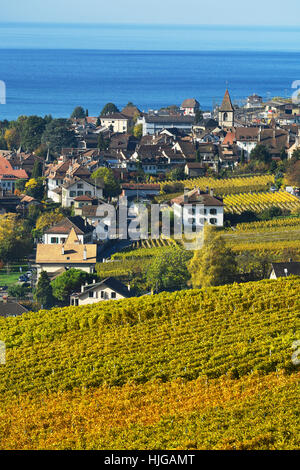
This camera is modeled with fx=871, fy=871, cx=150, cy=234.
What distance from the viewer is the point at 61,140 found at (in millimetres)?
47562

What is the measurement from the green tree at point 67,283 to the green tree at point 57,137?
23.4 metres

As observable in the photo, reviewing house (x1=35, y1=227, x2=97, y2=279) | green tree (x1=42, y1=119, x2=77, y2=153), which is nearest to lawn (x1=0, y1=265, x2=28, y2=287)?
house (x1=35, y1=227, x2=97, y2=279)

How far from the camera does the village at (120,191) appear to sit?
24922mm

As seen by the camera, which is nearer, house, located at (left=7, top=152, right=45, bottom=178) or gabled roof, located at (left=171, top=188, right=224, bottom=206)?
gabled roof, located at (left=171, top=188, right=224, bottom=206)

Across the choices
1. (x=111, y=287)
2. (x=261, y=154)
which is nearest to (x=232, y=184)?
(x=261, y=154)

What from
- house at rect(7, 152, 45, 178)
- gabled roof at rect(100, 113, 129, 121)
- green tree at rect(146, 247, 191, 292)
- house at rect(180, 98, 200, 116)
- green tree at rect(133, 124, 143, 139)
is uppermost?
house at rect(180, 98, 200, 116)

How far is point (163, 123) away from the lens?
54719 millimetres

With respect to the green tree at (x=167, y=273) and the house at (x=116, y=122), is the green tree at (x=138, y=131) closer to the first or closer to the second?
the house at (x=116, y=122)

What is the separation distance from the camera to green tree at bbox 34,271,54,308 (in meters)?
23.3

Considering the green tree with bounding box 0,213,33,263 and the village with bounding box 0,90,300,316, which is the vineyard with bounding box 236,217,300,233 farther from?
the green tree with bounding box 0,213,33,263

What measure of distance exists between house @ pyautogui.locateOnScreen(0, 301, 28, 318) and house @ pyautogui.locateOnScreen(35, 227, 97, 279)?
4.53 meters

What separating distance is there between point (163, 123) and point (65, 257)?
94.9ft

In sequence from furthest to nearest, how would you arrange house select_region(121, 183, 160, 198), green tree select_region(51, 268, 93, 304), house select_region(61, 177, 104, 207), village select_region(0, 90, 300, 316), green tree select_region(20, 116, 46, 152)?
green tree select_region(20, 116, 46, 152) < house select_region(121, 183, 160, 198) < house select_region(61, 177, 104, 207) < village select_region(0, 90, 300, 316) < green tree select_region(51, 268, 93, 304)

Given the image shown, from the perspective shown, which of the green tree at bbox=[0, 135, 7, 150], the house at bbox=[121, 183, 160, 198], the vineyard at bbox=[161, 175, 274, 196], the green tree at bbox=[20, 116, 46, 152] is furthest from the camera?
the green tree at bbox=[0, 135, 7, 150]
